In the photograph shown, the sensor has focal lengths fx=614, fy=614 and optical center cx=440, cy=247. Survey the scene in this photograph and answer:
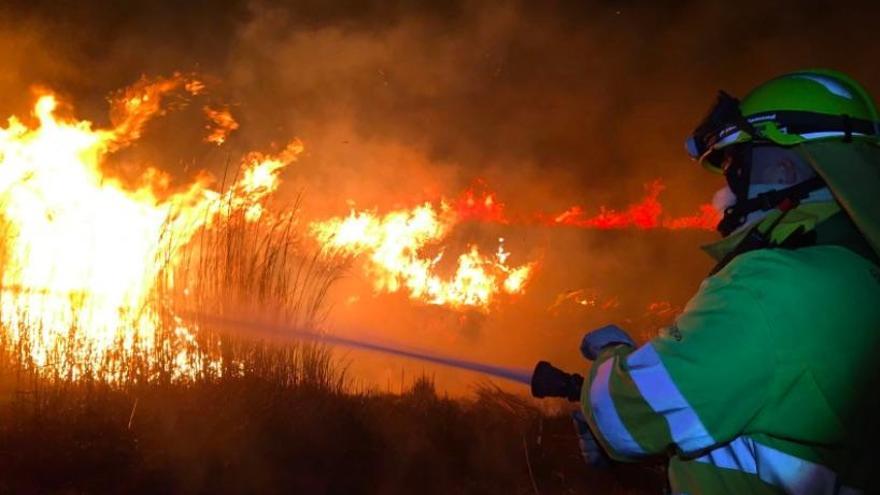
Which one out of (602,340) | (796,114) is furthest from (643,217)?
(602,340)

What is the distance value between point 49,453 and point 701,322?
3938mm

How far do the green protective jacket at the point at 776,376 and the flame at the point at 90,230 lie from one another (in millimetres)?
4438

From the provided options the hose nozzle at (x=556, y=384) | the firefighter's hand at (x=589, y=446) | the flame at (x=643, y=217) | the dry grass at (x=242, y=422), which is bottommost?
the dry grass at (x=242, y=422)

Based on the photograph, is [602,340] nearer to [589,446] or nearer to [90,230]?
[589,446]

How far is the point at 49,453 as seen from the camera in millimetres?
3773

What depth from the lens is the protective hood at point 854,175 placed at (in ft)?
5.14

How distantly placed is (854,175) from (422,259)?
8294 mm

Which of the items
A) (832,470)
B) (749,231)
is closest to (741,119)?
(749,231)

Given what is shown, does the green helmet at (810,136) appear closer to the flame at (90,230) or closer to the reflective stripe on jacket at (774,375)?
the reflective stripe on jacket at (774,375)

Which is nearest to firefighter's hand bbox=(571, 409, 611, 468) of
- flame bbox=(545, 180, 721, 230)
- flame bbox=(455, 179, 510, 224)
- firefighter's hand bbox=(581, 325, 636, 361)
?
firefighter's hand bbox=(581, 325, 636, 361)

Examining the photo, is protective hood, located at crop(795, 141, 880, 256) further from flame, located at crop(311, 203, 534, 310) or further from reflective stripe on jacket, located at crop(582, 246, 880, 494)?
flame, located at crop(311, 203, 534, 310)

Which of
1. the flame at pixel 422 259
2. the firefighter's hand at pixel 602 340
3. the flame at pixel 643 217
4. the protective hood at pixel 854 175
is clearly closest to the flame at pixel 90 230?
the flame at pixel 422 259

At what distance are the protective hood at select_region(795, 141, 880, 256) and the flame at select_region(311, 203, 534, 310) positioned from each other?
19.5 ft

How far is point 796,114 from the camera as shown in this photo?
1896 mm
